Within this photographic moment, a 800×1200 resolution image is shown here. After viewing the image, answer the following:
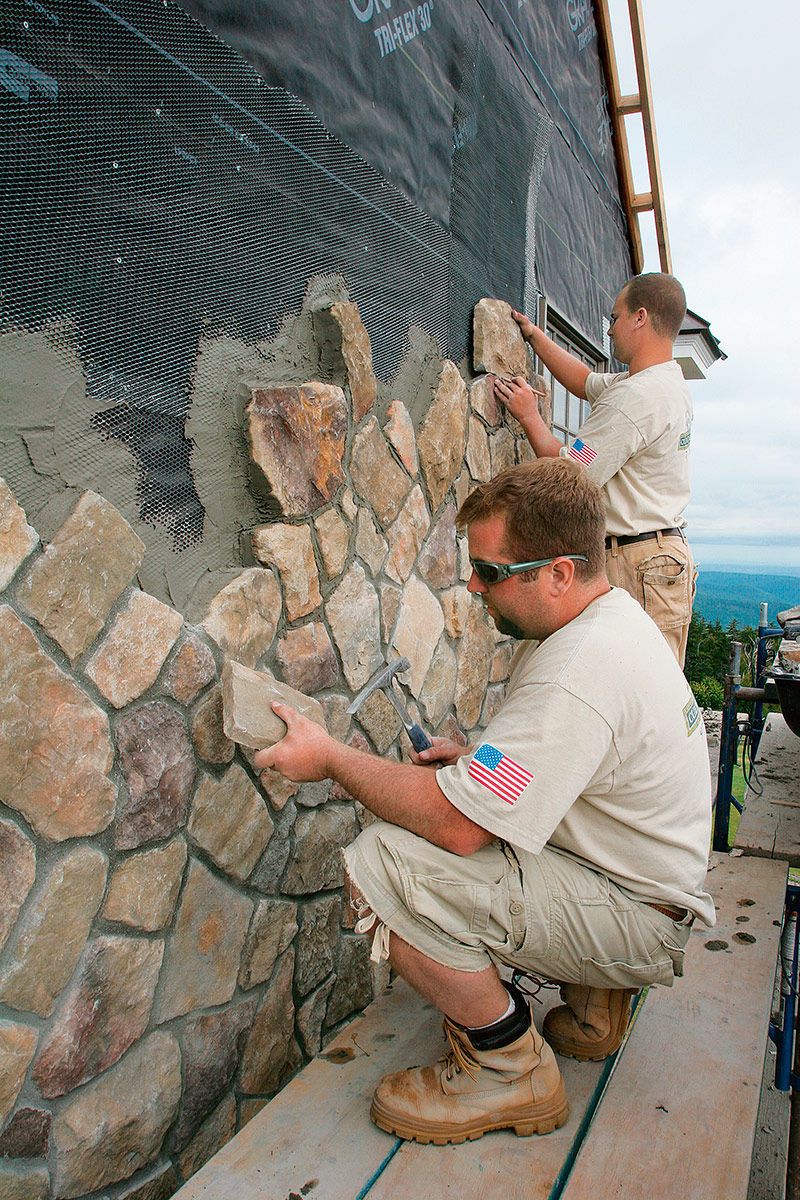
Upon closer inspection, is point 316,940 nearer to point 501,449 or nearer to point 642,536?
point 642,536

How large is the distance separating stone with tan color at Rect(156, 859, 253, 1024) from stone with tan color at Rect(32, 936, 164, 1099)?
57mm

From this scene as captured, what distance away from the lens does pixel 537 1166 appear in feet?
5.63

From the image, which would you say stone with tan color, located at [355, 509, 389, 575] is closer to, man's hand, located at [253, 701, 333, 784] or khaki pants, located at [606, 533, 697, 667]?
man's hand, located at [253, 701, 333, 784]

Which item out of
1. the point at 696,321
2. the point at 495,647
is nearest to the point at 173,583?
the point at 495,647

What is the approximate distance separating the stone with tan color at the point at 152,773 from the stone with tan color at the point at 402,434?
135cm

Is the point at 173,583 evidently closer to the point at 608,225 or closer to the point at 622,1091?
the point at 622,1091

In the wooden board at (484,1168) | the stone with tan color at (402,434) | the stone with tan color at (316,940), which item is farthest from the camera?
the stone with tan color at (402,434)

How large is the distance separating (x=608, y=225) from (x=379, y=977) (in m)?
5.24

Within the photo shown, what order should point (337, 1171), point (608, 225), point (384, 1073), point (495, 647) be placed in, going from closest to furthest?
1. point (337, 1171)
2. point (384, 1073)
3. point (495, 647)
4. point (608, 225)

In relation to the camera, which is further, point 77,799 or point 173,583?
point 173,583

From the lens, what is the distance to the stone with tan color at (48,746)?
1524mm

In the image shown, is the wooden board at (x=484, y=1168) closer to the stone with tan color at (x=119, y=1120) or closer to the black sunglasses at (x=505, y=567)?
the stone with tan color at (x=119, y=1120)

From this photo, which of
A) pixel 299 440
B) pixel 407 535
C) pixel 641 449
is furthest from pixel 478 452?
pixel 299 440

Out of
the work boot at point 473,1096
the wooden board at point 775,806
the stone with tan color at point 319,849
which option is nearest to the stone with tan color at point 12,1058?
the work boot at point 473,1096
